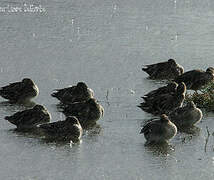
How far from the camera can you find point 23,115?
415 inches

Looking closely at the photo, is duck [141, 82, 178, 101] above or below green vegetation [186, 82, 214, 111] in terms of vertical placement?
above

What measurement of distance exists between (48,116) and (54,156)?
1717 millimetres

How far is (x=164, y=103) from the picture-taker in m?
11.4

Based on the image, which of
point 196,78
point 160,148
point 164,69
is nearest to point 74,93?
point 196,78

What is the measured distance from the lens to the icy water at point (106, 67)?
871 cm

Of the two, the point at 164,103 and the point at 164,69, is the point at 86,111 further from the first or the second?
the point at 164,69

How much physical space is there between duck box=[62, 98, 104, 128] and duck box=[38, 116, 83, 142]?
1.91 feet

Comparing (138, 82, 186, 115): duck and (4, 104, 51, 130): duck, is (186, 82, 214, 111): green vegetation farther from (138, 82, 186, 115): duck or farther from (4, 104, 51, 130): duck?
(4, 104, 51, 130): duck

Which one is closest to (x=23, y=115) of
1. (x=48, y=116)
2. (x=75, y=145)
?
(x=48, y=116)

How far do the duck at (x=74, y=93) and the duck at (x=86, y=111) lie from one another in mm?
682

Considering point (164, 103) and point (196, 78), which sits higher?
point (164, 103)

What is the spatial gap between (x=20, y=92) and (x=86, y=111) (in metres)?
1.67

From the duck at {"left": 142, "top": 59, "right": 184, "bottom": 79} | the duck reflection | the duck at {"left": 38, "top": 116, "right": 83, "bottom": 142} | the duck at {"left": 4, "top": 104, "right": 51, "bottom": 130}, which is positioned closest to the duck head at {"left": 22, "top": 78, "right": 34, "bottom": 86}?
the duck at {"left": 4, "top": 104, "right": 51, "bottom": 130}

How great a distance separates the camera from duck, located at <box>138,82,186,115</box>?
11289 mm
